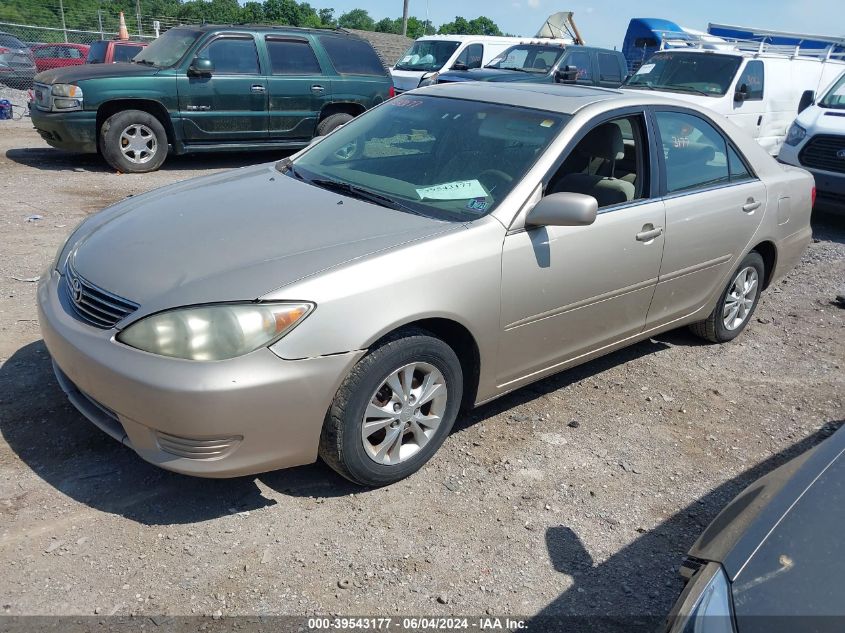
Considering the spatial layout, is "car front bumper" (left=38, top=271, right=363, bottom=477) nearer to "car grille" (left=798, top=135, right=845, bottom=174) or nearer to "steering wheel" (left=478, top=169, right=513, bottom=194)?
"steering wheel" (left=478, top=169, right=513, bottom=194)

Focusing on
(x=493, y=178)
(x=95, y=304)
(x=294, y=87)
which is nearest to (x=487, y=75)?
(x=294, y=87)

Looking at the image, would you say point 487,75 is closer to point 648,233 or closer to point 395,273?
point 648,233

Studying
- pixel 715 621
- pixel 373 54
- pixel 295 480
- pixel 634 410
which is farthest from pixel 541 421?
pixel 373 54

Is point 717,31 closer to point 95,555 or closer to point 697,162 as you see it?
point 697,162

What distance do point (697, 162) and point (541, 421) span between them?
1878 mm

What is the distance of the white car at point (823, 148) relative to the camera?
8.65m

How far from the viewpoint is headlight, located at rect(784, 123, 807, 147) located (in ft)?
29.9

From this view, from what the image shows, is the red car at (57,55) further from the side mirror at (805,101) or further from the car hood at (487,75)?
the side mirror at (805,101)

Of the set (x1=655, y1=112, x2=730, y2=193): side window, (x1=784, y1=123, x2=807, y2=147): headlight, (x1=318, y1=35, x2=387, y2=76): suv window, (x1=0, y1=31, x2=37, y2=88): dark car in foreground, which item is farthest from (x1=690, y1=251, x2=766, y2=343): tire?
(x1=0, y1=31, x2=37, y2=88): dark car in foreground

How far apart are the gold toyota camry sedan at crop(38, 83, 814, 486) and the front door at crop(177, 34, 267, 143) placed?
5907 millimetres

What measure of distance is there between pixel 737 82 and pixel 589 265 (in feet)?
28.2

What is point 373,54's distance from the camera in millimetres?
11445

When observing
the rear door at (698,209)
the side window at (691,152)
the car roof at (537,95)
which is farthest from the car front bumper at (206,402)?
the side window at (691,152)

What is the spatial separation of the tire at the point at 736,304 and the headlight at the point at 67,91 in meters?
7.67
